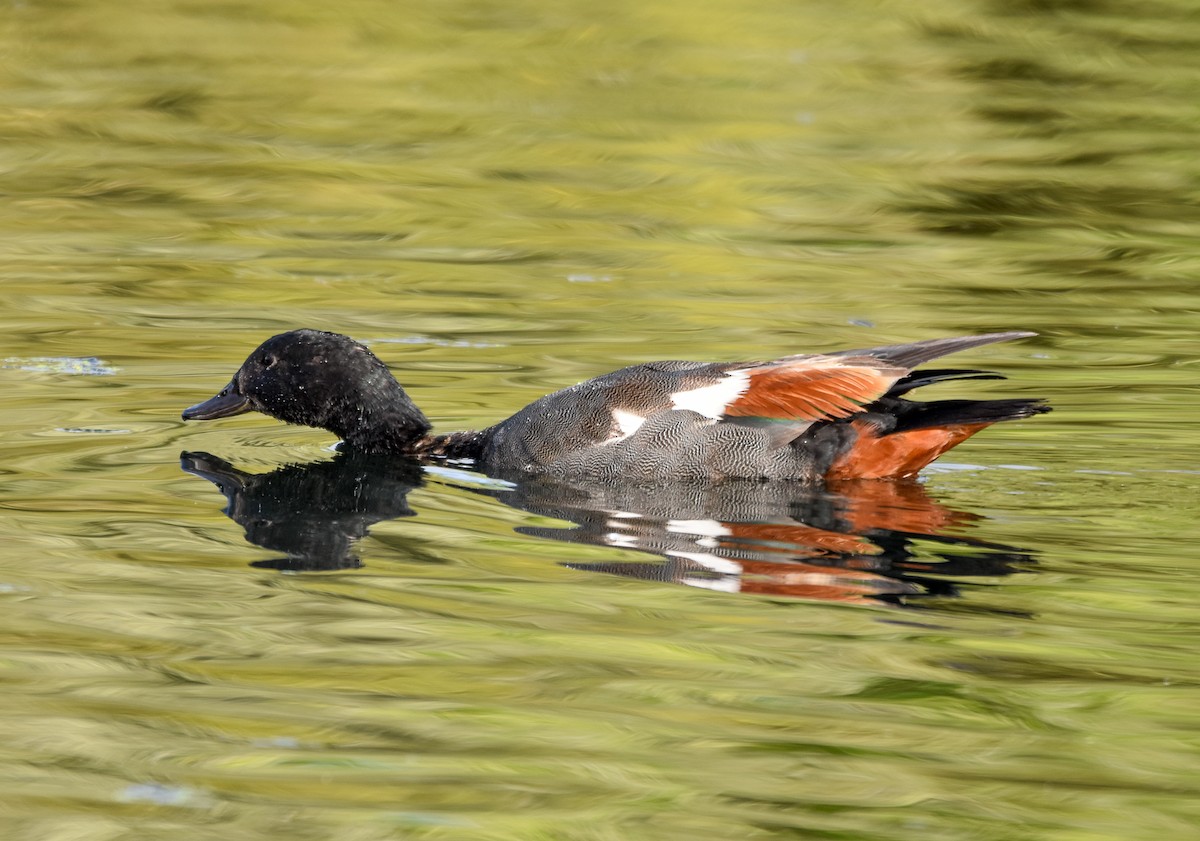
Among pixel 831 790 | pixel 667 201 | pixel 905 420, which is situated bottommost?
pixel 831 790

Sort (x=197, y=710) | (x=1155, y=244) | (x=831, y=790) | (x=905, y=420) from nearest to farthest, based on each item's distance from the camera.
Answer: (x=831, y=790) < (x=197, y=710) < (x=905, y=420) < (x=1155, y=244)

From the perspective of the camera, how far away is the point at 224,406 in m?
8.52

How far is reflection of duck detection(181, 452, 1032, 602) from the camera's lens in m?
6.16

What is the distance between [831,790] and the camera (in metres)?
Result: 4.38

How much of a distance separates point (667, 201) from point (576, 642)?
28.1 ft

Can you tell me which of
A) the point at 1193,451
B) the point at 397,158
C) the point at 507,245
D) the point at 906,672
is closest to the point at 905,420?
the point at 1193,451

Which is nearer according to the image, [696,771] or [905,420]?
[696,771]

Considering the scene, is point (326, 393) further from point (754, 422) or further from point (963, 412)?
point (963, 412)

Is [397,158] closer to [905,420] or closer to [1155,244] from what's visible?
[1155,244]

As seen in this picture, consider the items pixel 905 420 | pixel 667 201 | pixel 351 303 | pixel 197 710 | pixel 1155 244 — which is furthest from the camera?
pixel 667 201

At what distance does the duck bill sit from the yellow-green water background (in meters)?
0.13

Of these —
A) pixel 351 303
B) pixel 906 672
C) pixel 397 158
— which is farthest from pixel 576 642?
pixel 397 158

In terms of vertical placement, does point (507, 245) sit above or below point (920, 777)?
above

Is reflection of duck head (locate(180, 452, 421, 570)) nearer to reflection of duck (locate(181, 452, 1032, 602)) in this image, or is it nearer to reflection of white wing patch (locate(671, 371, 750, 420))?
reflection of duck (locate(181, 452, 1032, 602))
